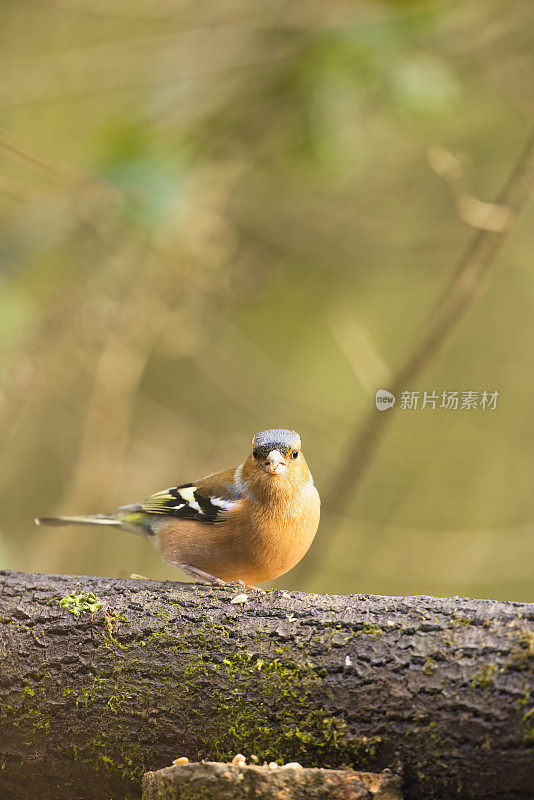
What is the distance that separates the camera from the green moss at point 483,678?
2348 millimetres

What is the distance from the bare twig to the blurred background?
0.16 metres

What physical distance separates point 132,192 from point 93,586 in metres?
2.88

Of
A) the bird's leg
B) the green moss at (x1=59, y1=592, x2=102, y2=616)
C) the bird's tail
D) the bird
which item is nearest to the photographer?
the green moss at (x1=59, y1=592, x2=102, y2=616)

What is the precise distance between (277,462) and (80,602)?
2.96ft

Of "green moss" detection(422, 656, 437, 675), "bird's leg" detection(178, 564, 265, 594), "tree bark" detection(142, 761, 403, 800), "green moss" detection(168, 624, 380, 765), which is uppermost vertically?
"bird's leg" detection(178, 564, 265, 594)

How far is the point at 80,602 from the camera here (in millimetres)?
3119

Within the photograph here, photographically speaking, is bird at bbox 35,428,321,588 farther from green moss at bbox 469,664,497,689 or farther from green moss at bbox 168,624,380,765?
green moss at bbox 469,664,497,689

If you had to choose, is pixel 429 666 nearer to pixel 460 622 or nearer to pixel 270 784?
pixel 460 622

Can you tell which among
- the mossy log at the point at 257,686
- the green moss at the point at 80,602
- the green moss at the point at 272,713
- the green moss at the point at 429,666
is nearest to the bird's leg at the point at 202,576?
the mossy log at the point at 257,686

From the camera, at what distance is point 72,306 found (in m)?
6.22

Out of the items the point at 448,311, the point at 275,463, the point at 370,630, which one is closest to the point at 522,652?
the point at 370,630

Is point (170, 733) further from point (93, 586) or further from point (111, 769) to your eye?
point (93, 586)

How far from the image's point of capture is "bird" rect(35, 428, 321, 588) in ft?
11.0

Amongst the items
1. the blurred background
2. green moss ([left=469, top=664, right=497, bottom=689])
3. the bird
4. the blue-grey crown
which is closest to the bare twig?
the blurred background
